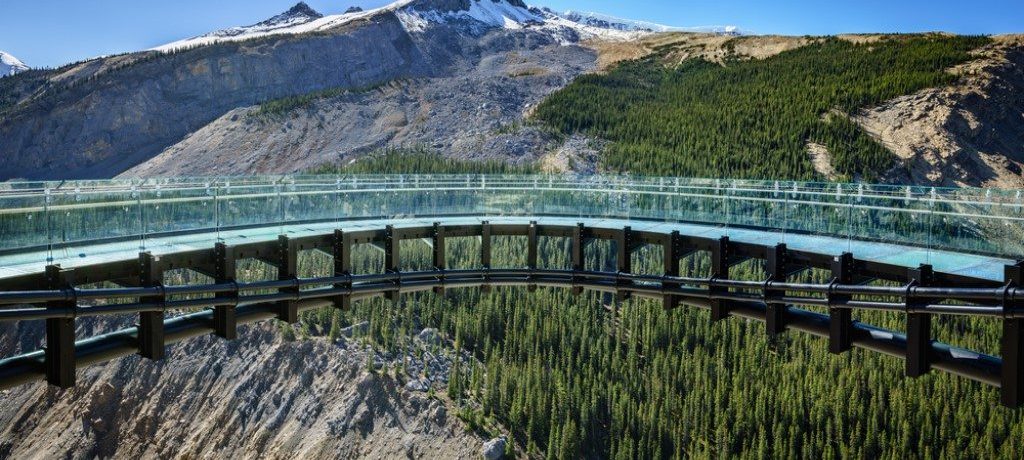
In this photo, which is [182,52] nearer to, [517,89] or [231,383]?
[517,89]

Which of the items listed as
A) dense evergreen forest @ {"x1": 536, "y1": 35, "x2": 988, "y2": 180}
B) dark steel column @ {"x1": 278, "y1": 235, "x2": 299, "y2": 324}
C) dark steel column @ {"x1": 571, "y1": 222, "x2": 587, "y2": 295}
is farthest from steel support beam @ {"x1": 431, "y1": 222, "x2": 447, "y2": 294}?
dense evergreen forest @ {"x1": 536, "y1": 35, "x2": 988, "y2": 180}

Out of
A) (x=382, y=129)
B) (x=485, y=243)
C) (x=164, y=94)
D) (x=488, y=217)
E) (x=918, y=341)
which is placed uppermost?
(x=164, y=94)

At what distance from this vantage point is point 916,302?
1839 cm

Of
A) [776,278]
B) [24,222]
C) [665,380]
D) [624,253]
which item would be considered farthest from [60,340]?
[665,380]

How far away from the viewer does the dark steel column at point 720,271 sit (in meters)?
24.1

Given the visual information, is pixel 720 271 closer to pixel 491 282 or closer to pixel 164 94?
pixel 491 282

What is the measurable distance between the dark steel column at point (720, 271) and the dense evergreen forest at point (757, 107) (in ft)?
243

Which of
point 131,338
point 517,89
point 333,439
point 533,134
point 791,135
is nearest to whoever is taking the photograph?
point 131,338

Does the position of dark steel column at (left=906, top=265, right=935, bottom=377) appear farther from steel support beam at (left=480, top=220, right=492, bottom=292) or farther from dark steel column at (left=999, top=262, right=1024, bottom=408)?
steel support beam at (left=480, top=220, right=492, bottom=292)

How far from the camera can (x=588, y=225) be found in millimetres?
28750

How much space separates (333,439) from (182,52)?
107435 millimetres

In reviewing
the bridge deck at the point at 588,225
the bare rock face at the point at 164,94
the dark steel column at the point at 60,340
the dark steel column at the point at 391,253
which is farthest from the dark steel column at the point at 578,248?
the bare rock face at the point at 164,94

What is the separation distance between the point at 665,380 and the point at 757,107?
5021cm

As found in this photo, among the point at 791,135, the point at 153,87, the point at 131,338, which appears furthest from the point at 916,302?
the point at 153,87
